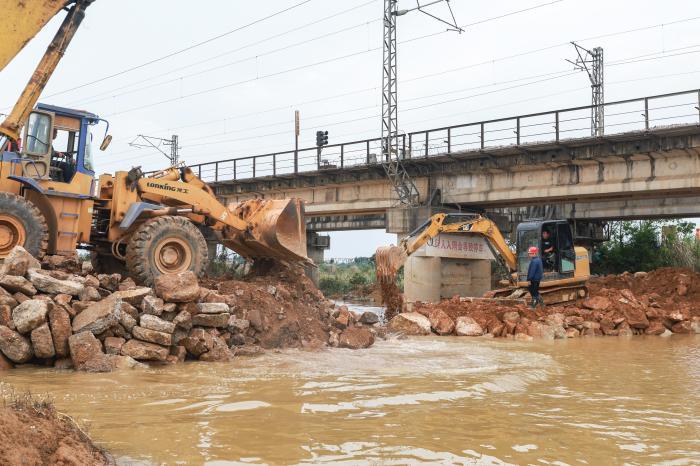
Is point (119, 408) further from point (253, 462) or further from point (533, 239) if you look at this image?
point (533, 239)

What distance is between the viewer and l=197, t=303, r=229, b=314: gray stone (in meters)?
9.77

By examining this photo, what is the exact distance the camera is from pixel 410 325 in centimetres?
1566

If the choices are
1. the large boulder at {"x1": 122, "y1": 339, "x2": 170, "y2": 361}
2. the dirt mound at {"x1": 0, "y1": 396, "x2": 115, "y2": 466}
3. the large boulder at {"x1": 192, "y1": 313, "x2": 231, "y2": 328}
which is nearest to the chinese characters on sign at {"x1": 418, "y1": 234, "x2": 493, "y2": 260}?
the large boulder at {"x1": 192, "y1": 313, "x2": 231, "y2": 328}

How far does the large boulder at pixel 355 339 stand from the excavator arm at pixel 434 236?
185 inches

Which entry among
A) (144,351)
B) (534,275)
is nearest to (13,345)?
(144,351)

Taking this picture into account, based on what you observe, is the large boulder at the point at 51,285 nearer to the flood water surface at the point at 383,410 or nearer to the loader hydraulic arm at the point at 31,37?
the flood water surface at the point at 383,410

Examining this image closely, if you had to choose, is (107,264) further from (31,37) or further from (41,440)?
(41,440)

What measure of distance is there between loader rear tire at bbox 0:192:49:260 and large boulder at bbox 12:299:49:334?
2.29 metres

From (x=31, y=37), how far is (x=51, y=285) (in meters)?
3.70

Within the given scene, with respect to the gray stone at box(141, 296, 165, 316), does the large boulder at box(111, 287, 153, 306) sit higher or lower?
higher

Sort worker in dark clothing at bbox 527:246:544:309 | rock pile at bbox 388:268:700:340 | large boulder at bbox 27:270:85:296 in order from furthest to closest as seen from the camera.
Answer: worker in dark clothing at bbox 527:246:544:309, rock pile at bbox 388:268:700:340, large boulder at bbox 27:270:85:296

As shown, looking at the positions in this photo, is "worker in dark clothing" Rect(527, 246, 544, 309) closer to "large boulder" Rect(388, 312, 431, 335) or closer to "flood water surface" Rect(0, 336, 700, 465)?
"large boulder" Rect(388, 312, 431, 335)

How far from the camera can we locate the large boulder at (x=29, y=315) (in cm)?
808

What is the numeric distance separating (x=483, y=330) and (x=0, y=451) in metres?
13.7
